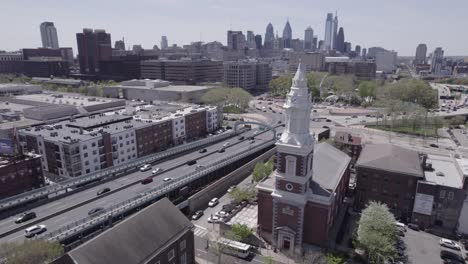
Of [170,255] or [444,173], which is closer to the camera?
[170,255]

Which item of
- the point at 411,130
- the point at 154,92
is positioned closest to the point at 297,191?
the point at 411,130

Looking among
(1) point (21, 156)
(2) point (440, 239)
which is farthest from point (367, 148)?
(1) point (21, 156)

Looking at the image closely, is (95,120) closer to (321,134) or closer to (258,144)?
(258,144)

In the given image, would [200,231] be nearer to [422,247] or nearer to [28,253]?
[28,253]

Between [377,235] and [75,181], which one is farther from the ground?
[75,181]

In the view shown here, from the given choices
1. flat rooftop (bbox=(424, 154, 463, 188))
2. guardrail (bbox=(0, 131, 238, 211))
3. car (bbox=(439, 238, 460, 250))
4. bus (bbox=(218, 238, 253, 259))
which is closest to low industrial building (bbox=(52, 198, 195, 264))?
bus (bbox=(218, 238, 253, 259))

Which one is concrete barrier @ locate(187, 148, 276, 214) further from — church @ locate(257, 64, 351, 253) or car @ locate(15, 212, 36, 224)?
car @ locate(15, 212, 36, 224)

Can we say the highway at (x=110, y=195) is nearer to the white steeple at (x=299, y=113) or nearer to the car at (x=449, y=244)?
the white steeple at (x=299, y=113)
